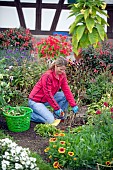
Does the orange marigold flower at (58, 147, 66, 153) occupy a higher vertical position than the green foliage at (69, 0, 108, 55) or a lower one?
lower

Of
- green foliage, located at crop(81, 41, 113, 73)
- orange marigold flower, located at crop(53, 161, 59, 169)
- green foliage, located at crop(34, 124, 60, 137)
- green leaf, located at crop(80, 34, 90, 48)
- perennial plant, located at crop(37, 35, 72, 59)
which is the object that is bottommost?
orange marigold flower, located at crop(53, 161, 59, 169)

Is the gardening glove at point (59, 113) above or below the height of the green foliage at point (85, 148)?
above

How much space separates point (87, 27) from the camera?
1062 centimetres

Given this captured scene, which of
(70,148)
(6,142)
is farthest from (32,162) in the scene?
(70,148)

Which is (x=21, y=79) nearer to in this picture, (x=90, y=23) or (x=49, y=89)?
(x=49, y=89)

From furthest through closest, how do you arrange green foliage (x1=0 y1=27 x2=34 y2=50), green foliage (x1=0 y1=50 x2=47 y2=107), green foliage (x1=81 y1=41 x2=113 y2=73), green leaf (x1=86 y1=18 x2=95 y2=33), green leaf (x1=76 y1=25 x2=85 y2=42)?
green foliage (x1=0 y1=27 x2=34 y2=50)
green leaf (x1=76 y1=25 x2=85 y2=42)
green leaf (x1=86 y1=18 x2=95 y2=33)
green foliage (x1=81 y1=41 x2=113 y2=73)
green foliage (x1=0 y1=50 x2=47 y2=107)

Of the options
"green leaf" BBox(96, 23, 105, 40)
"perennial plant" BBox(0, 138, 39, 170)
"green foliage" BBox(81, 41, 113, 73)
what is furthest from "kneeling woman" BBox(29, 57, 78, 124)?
"green leaf" BBox(96, 23, 105, 40)

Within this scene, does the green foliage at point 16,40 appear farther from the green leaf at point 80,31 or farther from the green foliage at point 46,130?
the green foliage at point 46,130

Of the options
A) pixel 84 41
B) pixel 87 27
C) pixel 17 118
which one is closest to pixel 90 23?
pixel 87 27

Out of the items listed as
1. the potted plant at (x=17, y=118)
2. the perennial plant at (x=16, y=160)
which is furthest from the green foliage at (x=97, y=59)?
the perennial plant at (x=16, y=160)

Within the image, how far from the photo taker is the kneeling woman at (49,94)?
260 inches

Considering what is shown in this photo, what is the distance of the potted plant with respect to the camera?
20.5 feet

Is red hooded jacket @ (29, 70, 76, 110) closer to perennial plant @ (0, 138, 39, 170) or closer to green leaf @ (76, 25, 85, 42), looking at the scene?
perennial plant @ (0, 138, 39, 170)

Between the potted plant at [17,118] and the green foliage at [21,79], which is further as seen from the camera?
the green foliage at [21,79]
